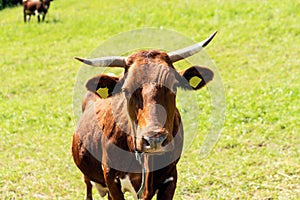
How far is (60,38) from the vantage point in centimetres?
2055

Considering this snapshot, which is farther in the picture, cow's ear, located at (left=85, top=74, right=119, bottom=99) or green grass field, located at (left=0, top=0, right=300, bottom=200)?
green grass field, located at (left=0, top=0, right=300, bottom=200)

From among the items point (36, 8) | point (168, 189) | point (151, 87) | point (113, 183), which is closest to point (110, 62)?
point (151, 87)

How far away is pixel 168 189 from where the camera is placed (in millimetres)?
4664

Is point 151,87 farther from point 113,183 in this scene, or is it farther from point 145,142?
point 113,183

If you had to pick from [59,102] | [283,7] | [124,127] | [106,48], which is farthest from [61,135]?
[283,7]

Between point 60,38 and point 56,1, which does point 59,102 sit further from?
point 56,1

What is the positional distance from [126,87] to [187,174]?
11.5 feet

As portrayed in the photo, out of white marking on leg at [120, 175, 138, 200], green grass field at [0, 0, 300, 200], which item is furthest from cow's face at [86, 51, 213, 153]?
green grass field at [0, 0, 300, 200]

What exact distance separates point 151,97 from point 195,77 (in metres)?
0.81

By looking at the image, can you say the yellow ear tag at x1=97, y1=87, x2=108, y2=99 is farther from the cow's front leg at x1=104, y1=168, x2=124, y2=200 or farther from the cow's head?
the cow's front leg at x1=104, y1=168, x2=124, y2=200

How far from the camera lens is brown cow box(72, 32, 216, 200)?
156 inches

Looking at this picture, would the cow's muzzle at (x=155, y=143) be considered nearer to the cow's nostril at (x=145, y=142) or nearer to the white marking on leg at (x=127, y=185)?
the cow's nostril at (x=145, y=142)

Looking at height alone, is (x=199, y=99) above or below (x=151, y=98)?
below

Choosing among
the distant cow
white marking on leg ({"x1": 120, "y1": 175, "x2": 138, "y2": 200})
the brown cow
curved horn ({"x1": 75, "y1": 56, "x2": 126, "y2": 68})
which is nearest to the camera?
the brown cow
